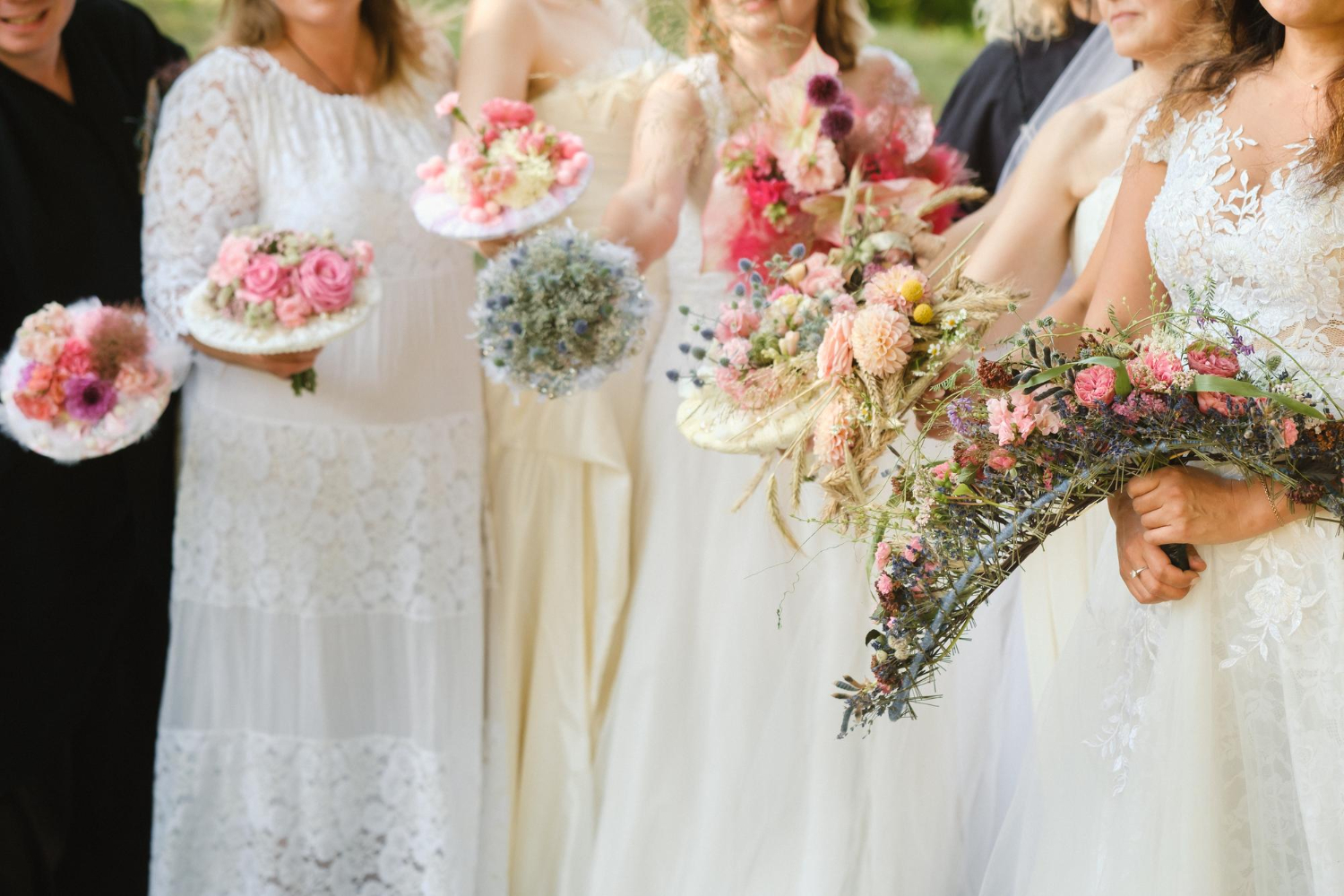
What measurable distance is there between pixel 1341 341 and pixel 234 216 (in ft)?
7.37

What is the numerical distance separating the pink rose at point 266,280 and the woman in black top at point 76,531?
0.56 m

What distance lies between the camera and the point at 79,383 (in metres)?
2.48

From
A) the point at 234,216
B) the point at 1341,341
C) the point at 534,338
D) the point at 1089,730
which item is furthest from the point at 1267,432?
the point at 234,216

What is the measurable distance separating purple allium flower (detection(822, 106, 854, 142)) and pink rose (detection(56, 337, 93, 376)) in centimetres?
157

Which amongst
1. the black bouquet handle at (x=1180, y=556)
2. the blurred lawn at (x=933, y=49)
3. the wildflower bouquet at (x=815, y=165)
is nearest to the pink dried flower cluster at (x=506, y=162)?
the wildflower bouquet at (x=815, y=165)

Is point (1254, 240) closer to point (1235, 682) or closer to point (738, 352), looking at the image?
point (1235, 682)

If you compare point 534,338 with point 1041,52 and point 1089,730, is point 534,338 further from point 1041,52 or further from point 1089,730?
point 1041,52

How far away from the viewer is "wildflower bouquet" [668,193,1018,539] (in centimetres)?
195

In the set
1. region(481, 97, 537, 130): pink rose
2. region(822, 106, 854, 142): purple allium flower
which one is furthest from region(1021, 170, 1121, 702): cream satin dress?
region(481, 97, 537, 130): pink rose

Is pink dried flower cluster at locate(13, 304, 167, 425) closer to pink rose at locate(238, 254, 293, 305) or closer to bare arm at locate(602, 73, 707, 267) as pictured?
pink rose at locate(238, 254, 293, 305)

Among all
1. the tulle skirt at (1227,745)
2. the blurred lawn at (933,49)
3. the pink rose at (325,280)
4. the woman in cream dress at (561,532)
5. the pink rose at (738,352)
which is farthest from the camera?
the blurred lawn at (933,49)

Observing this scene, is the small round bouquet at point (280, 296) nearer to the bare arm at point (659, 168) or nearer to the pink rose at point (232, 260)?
the pink rose at point (232, 260)

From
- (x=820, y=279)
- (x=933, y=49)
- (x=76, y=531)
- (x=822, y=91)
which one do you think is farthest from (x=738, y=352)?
(x=933, y=49)

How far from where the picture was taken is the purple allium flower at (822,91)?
2.61 meters
